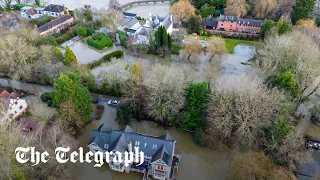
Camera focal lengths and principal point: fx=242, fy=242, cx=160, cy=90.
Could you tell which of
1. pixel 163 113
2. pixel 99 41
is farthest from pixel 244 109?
pixel 99 41

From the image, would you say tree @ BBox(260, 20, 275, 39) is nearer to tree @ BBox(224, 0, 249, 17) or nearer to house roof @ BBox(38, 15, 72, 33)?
tree @ BBox(224, 0, 249, 17)

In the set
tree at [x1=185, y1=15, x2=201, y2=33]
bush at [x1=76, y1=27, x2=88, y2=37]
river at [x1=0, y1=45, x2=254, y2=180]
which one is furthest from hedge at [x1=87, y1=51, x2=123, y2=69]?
tree at [x1=185, y1=15, x2=201, y2=33]

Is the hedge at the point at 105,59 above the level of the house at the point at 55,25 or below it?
below

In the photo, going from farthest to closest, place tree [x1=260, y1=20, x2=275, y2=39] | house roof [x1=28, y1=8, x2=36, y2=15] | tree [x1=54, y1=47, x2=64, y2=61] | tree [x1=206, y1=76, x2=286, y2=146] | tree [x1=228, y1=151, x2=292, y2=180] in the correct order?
house roof [x1=28, y1=8, x2=36, y2=15] < tree [x1=260, y1=20, x2=275, y2=39] < tree [x1=54, y1=47, x2=64, y2=61] < tree [x1=206, y1=76, x2=286, y2=146] < tree [x1=228, y1=151, x2=292, y2=180]

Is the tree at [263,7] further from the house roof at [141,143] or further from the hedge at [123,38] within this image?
the house roof at [141,143]

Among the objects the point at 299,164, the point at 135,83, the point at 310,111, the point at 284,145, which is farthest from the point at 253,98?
the point at 135,83

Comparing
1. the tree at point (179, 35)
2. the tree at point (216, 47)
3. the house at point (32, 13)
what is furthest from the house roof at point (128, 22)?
the house at point (32, 13)

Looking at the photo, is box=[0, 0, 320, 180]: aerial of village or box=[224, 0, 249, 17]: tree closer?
box=[0, 0, 320, 180]: aerial of village

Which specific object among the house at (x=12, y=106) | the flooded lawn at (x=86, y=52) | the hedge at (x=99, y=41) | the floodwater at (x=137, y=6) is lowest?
the house at (x=12, y=106)
